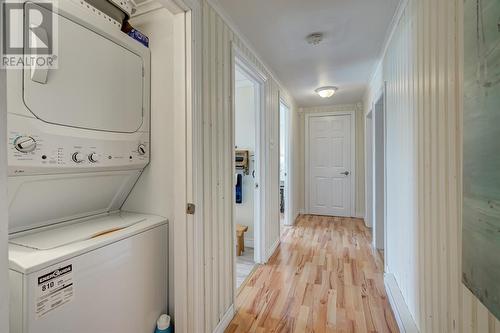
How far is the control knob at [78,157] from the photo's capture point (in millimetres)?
1103

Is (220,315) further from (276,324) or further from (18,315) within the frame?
(18,315)

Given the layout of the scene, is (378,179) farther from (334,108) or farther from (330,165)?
(334,108)

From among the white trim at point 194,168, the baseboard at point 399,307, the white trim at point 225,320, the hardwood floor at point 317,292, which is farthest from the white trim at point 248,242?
the white trim at point 194,168

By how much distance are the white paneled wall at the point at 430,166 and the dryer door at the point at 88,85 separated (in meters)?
1.56

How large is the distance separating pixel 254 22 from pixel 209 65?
2.05 feet

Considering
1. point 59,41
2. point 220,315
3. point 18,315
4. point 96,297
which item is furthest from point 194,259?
point 59,41

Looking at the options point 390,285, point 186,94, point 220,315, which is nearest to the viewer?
point 186,94

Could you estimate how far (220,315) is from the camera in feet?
5.68

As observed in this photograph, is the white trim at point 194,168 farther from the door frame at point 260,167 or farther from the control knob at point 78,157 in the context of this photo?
the door frame at point 260,167

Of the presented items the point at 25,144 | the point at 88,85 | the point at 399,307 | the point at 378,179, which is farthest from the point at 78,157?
the point at 378,179

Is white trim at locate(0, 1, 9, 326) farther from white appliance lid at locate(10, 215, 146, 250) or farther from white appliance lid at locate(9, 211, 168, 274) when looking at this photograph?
white appliance lid at locate(10, 215, 146, 250)

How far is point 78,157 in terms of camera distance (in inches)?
44.0

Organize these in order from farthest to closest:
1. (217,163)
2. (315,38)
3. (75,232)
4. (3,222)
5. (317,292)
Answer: (317,292), (315,38), (217,163), (75,232), (3,222)

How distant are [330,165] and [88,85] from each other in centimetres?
453
